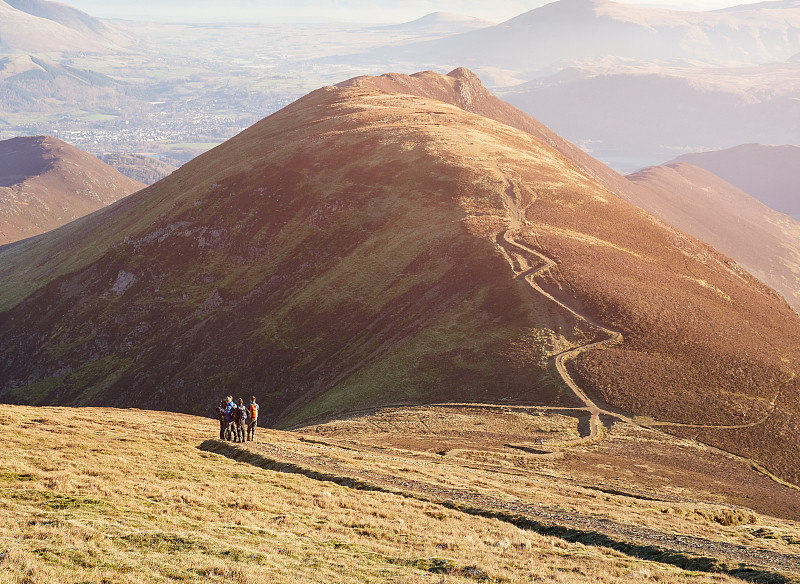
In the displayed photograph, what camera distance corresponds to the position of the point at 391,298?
338 feet

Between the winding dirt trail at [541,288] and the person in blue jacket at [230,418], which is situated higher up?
the winding dirt trail at [541,288]

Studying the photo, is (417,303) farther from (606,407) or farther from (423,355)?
(606,407)

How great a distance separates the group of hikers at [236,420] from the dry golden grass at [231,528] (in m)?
4.50

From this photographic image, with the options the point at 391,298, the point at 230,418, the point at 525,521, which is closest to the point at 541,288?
the point at 391,298

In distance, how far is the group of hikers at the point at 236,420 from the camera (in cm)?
4825

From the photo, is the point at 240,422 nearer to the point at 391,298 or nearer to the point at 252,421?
the point at 252,421

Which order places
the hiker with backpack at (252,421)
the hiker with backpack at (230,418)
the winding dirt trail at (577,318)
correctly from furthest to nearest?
the winding dirt trail at (577,318), the hiker with backpack at (230,418), the hiker with backpack at (252,421)

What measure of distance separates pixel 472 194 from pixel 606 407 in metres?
67.7

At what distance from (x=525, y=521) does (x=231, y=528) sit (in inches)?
652

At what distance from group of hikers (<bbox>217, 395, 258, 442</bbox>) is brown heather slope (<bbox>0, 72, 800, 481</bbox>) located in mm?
28535

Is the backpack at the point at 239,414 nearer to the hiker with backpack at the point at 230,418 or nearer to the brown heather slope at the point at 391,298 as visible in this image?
the hiker with backpack at the point at 230,418

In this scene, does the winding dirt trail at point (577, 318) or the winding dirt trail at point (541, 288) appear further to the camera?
the winding dirt trail at point (541, 288)

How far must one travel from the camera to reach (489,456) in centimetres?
5506

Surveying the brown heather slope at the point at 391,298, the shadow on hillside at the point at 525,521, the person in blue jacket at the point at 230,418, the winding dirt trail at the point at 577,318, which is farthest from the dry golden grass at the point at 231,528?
the brown heather slope at the point at 391,298
